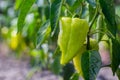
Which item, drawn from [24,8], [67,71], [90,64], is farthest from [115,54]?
[67,71]

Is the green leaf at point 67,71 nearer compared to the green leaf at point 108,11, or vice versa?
the green leaf at point 108,11

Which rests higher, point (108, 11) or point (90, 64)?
point (108, 11)

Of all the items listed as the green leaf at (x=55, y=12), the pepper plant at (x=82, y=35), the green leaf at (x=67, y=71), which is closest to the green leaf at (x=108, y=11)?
the pepper plant at (x=82, y=35)

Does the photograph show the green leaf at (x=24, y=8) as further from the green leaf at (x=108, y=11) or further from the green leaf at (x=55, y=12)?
the green leaf at (x=108, y=11)

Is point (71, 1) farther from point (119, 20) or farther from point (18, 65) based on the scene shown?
point (18, 65)

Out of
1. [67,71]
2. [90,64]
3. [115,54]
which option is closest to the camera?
[90,64]

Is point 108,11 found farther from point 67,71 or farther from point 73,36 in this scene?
point 67,71

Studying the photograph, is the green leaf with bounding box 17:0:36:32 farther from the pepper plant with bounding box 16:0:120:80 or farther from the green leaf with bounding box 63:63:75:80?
the green leaf with bounding box 63:63:75:80

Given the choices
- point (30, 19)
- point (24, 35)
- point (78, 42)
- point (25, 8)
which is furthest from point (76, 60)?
point (24, 35)
